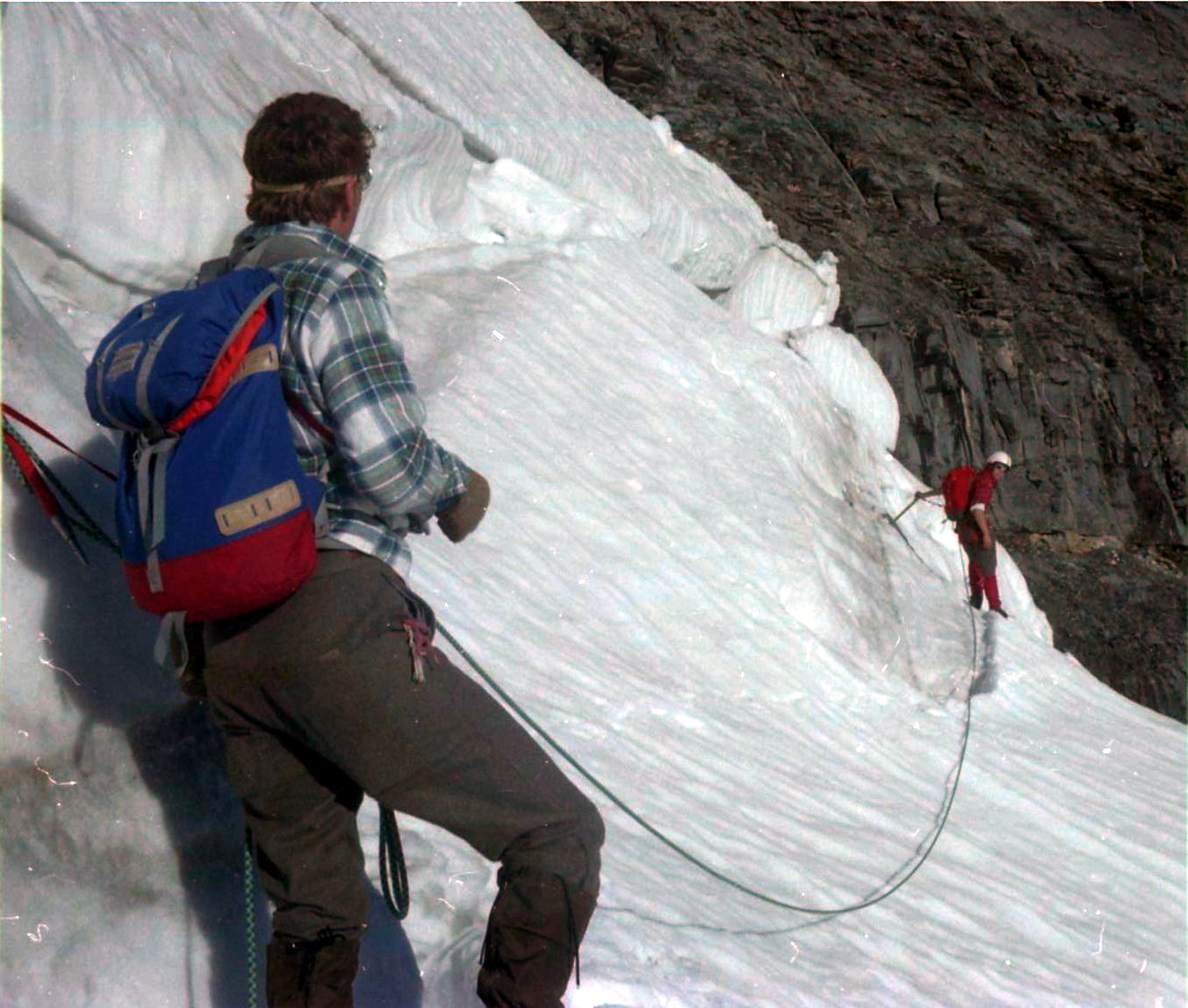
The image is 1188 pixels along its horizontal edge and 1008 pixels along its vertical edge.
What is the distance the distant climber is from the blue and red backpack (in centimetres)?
786

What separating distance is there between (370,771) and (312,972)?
0.32 m

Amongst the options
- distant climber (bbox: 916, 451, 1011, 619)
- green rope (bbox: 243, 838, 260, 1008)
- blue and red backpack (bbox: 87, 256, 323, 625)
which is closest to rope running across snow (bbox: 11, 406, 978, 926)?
green rope (bbox: 243, 838, 260, 1008)

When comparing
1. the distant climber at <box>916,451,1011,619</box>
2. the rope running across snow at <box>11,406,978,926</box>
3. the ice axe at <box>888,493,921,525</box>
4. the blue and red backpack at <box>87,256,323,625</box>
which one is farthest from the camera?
the distant climber at <box>916,451,1011,619</box>

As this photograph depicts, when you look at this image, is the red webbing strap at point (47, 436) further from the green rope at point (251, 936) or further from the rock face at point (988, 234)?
the rock face at point (988, 234)

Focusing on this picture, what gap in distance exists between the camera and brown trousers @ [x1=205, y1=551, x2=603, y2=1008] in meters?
1.68

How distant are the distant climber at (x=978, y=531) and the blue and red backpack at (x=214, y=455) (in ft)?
25.8

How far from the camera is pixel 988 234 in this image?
1570 cm

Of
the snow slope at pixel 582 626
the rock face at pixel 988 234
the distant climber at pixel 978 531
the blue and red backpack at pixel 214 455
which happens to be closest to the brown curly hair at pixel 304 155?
the blue and red backpack at pixel 214 455

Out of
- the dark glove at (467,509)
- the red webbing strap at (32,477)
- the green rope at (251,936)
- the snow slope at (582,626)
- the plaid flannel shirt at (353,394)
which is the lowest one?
the snow slope at (582,626)

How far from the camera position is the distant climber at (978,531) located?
8.96 meters

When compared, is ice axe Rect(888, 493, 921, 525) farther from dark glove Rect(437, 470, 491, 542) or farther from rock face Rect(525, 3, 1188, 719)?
dark glove Rect(437, 470, 491, 542)

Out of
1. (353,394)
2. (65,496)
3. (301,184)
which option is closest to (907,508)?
(65,496)

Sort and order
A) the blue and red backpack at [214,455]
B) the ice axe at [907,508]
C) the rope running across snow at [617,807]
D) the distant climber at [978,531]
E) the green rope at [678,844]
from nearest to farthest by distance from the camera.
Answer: the blue and red backpack at [214,455], the rope running across snow at [617,807], the green rope at [678,844], the ice axe at [907,508], the distant climber at [978,531]

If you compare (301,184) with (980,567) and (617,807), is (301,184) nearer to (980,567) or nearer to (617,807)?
(617,807)
